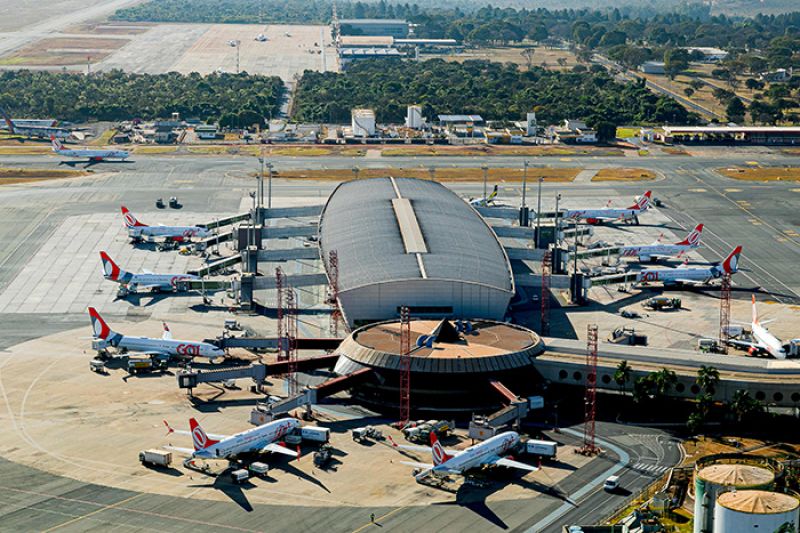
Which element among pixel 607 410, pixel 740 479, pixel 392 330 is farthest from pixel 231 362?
pixel 740 479

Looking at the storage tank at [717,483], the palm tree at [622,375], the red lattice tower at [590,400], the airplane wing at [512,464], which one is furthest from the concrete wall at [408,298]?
the storage tank at [717,483]

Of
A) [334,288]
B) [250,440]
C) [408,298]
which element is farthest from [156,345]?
[250,440]

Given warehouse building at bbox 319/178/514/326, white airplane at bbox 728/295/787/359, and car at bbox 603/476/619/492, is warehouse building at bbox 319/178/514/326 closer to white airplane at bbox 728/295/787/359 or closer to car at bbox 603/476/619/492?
white airplane at bbox 728/295/787/359

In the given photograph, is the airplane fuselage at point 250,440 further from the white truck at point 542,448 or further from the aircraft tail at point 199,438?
the white truck at point 542,448

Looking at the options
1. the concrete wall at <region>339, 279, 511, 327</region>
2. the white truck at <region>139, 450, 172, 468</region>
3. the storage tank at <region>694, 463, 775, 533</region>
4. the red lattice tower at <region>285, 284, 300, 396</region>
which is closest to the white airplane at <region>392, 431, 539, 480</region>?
the red lattice tower at <region>285, 284, 300, 396</region>

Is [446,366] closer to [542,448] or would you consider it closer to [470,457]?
[542,448]

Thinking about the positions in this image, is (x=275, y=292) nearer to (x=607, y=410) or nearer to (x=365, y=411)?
(x=365, y=411)
